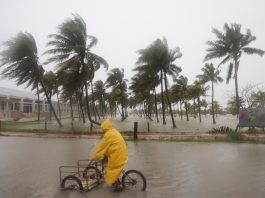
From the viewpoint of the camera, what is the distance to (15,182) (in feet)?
30.9

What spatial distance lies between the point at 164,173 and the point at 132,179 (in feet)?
9.51

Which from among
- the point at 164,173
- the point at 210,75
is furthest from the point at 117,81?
the point at 164,173

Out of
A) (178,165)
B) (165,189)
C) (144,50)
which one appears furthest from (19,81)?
(165,189)

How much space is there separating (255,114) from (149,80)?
17874 mm

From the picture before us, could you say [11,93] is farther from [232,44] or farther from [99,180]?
[99,180]

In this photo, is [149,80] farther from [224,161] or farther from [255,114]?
[224,161]

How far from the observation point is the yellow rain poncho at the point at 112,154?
7508 mm

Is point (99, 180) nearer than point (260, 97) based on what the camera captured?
Yes

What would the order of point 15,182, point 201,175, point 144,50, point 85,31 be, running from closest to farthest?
point 15,182 < point 201,175 < point 85,31 < point 144,50

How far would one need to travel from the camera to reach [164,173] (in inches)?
419

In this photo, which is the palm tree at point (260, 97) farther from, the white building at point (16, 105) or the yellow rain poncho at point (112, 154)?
the yellow rain poncho at point (112, 154)

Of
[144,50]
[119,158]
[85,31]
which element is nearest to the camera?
[119,158]

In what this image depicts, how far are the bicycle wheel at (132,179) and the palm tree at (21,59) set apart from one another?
28.0 metres

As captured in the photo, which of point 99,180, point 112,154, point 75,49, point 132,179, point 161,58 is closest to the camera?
point 112,154
